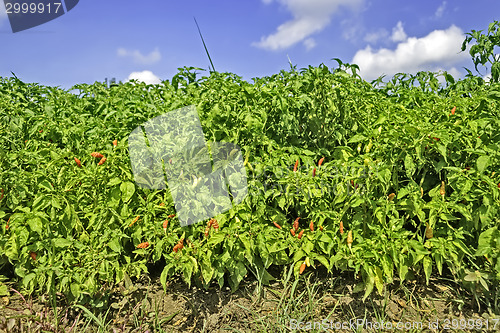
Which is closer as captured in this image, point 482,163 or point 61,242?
point 482,163

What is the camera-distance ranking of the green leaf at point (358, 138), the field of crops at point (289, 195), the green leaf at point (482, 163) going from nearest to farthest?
the green leaf at point (482, 163) → the field of crops at point (289, 195) → the green leaf at point (358, 138)

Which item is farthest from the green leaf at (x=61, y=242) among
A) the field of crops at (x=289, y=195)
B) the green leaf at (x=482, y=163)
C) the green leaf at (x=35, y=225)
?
the green leaf at (x=482, y=163)

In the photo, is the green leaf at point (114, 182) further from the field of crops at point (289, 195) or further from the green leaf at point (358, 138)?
the green leaf at point (358, 138)

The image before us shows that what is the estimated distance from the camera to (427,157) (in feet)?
9.85

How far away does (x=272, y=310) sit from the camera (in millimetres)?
3066

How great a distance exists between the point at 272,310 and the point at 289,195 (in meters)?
0.85

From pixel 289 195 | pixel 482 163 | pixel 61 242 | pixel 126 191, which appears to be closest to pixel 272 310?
pixel 289 195

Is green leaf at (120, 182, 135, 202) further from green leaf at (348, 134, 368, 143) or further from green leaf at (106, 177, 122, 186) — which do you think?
green leaf at (348, 134, 368, 143)

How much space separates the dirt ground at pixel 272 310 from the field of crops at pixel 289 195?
0.13 meters

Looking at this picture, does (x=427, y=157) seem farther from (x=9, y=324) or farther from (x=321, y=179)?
(x=9, y=324)

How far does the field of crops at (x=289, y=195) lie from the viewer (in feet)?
9.53

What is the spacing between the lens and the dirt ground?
2.96m

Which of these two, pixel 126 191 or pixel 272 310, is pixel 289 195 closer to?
pixel 272 310

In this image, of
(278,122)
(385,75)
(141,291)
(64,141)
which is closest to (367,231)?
(278,122)
